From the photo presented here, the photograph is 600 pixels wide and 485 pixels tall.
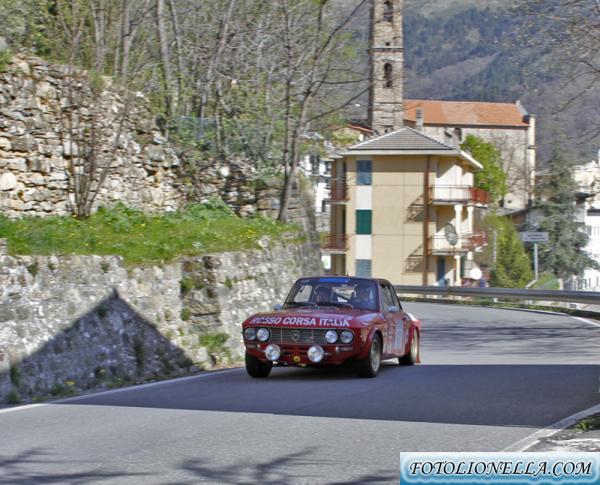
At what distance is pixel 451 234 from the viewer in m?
64.5

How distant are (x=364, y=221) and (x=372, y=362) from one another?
55911 mm

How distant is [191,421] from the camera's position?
32.1 feet

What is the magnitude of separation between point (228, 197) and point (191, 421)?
594 inches

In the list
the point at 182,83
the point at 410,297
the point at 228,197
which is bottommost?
the point at 410,297

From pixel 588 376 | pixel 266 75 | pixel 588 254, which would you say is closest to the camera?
pixel 588 376

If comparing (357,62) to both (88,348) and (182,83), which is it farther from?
(88,348)

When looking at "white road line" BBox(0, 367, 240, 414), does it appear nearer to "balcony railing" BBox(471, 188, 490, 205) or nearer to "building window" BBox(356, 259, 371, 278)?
"building window" BBox(356, 259, 371, 278)

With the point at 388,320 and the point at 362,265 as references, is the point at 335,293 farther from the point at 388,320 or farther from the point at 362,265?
the point at 362,265

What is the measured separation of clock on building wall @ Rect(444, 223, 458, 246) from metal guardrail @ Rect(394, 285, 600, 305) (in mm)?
14723

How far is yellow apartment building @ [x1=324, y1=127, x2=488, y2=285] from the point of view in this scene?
2697 inches

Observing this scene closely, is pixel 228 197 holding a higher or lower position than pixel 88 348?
higher

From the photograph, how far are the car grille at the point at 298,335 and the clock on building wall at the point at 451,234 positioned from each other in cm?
4955

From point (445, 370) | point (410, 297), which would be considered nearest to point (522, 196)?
point (410, 297)

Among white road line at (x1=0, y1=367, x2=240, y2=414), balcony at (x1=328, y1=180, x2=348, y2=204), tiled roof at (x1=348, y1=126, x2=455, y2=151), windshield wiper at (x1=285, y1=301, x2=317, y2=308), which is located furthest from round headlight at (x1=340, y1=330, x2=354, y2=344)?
balcony at (x1=328, y1=180, x2=348, y2=204)
